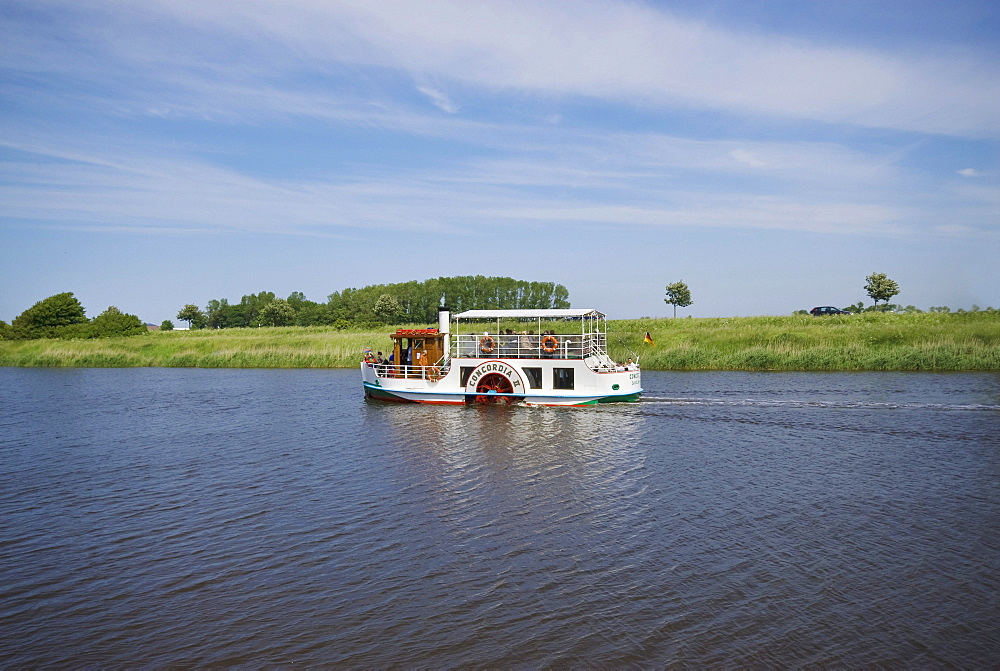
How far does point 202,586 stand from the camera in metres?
12.1

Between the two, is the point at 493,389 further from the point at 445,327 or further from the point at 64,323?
the point at 64,323

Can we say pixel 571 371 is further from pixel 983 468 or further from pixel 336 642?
pixel 336 642

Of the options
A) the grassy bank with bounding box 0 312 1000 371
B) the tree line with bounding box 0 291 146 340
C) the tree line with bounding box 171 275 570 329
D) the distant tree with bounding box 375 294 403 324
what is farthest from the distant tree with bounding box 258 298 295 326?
the grassy bank with bounding box 0 312 1000 371

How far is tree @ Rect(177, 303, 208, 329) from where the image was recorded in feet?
509

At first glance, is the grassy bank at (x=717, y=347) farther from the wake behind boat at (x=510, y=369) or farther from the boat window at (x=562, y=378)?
the boat window at (x=562, y=378)

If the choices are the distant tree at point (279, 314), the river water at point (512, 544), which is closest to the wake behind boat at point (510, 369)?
the river water at point (512, 544)

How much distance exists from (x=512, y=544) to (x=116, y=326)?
8715cm

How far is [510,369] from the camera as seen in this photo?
115ft

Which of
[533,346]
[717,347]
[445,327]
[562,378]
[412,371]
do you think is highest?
[445,327]

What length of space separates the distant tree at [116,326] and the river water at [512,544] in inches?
2494

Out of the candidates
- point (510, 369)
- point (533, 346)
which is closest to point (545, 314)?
point (533, 346)

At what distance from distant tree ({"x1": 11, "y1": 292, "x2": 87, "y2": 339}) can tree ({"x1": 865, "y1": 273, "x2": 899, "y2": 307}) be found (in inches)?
4237

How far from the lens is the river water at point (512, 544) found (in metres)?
10.0

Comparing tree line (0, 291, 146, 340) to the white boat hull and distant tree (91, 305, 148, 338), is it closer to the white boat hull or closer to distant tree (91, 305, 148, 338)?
distant tree (91, 305, 148, 338)
